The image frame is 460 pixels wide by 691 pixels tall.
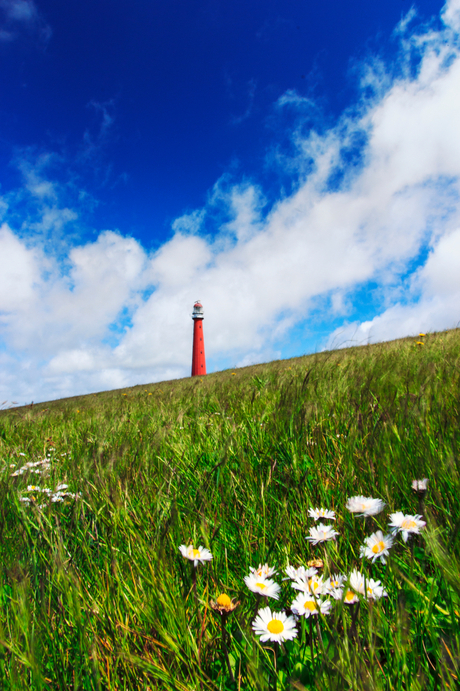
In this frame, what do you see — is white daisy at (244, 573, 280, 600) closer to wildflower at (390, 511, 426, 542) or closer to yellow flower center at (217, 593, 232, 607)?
yellow flower center at (217, 593, 232, 607)

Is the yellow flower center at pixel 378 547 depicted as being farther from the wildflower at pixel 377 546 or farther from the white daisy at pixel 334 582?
the white daisy at pixel 334 582

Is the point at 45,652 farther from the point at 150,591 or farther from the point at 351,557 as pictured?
the point at 351,557

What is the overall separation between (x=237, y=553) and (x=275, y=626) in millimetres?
536

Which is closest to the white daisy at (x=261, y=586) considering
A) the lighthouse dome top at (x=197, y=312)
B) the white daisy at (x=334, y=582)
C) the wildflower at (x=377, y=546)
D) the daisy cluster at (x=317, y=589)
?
the daisy cluster at (x=317, y=589)

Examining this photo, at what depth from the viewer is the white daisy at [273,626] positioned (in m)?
0.77

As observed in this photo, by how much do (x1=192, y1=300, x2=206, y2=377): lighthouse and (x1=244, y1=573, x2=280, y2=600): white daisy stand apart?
1435 inches

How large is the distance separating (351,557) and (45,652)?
0.99m

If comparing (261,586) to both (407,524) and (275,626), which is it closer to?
(275,626)

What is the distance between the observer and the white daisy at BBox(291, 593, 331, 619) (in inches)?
31.1

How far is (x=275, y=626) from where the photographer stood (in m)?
0.81

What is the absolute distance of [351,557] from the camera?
125 centimetres

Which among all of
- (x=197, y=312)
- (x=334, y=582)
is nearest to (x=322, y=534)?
(x=334, y=582)

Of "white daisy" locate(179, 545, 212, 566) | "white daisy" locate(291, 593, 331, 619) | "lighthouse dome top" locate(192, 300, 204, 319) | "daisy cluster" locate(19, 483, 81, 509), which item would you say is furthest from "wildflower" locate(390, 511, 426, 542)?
"lighthouse dome top" locate(192, 300, 204, 319)

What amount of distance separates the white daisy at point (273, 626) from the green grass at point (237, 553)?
0.03 m
